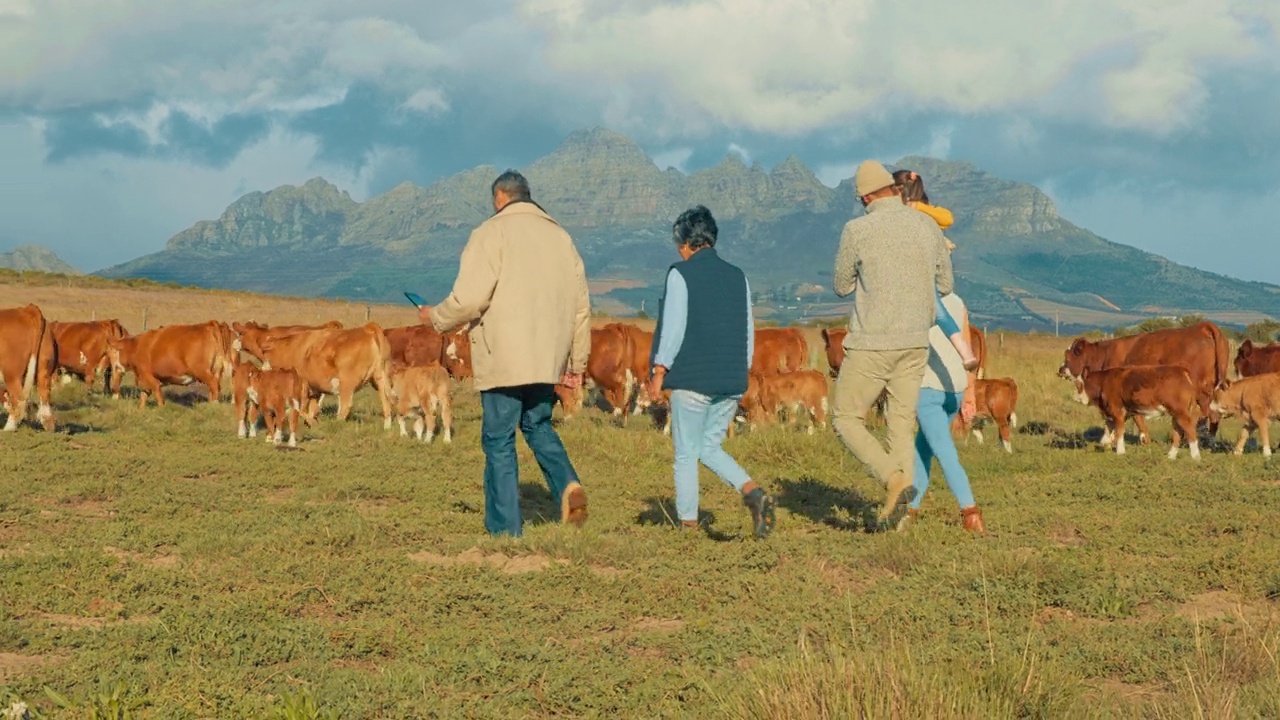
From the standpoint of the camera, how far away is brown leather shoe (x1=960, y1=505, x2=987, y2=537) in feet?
27.3

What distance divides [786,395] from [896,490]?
9.99m

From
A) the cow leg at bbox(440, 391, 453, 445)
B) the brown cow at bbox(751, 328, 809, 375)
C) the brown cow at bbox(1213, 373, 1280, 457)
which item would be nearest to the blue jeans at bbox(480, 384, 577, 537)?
the cow leg at bbox(440, 391, 453, 445)

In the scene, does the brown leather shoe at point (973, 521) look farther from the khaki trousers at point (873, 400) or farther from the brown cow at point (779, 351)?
the brown cow at point (779, 351)

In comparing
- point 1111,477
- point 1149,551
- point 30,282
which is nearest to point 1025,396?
point 1111,477

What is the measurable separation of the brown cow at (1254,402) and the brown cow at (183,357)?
46.1ft

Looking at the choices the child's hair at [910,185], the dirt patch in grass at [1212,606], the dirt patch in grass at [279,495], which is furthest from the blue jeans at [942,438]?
the dirt patch in grass at [279,495]

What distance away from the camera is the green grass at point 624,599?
15.8ft

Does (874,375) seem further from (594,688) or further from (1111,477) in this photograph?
(1111,477)

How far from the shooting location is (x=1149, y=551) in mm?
7910

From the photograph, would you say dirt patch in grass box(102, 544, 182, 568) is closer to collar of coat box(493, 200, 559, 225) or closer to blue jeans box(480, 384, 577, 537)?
blue jeans box(480, 384, 577, 537)

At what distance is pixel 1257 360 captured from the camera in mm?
19062

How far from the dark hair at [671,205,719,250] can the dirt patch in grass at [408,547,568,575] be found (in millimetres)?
2350

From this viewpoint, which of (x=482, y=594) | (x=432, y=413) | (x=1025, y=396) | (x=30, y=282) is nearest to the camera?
(x=482, y=594)

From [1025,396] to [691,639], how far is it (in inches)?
722
